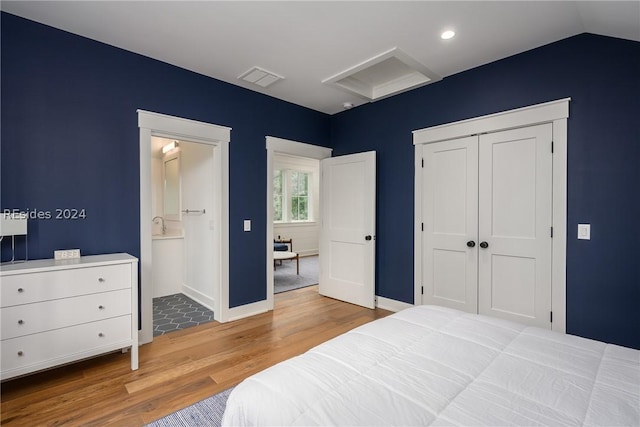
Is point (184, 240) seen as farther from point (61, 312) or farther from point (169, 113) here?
point (61, 312)

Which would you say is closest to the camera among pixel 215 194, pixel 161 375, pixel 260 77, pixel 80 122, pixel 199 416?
pixel 199 416

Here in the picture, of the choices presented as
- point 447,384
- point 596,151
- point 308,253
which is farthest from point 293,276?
point 447,384

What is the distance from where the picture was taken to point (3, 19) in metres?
2.27

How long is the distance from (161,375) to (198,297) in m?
1.82

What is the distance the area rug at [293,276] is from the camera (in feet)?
16.7

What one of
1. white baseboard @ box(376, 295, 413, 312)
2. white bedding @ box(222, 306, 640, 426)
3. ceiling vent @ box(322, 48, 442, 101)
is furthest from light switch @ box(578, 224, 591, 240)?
ceiling vent @ box(322, 48, 442, 101)

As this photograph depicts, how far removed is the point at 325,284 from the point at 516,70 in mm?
3421

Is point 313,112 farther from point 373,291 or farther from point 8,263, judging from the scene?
point 8,263

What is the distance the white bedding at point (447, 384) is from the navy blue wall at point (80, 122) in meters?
2.34

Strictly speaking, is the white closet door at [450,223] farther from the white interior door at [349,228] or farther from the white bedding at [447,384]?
the white bedding at [447,384]

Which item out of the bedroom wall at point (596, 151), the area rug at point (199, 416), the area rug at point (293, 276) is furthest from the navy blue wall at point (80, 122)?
the bedroom wall at point (596, 151)

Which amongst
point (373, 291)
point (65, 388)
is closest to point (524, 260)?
point (373, 291)

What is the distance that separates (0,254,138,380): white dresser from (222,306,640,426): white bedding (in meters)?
1.74

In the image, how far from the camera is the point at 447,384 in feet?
3.70
